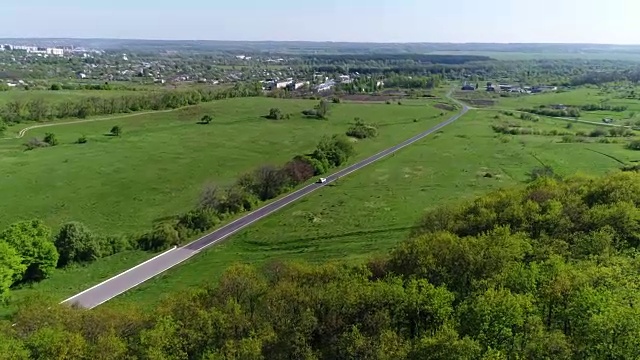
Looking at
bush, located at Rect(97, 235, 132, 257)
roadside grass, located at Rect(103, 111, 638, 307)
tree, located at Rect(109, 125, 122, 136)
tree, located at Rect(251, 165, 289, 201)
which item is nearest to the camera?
roadside grass, located at Rect(103, 111, 638, 307)

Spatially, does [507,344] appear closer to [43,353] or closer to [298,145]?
[43,353]

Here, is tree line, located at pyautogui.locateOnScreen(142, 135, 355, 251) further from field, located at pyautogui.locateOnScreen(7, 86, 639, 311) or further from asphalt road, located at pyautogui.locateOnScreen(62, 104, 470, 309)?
field, located at pyautogui.locateOnScreen(7, 86, 639, 311)

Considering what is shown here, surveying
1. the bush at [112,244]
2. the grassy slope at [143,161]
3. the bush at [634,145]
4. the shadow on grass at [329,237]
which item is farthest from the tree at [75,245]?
the bush at [634,145]

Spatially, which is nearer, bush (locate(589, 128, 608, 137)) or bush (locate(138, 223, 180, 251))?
bush (locate(138, 223, 180, 251))

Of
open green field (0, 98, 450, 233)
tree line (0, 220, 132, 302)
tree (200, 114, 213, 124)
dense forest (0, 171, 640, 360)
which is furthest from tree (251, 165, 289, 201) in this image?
tree (200, 114, 213, 124)

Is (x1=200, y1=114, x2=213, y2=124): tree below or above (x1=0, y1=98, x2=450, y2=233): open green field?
above

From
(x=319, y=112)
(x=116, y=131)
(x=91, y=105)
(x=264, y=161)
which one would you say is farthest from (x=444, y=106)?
(x=91, y=105)

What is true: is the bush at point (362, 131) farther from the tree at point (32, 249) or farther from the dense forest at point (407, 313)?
the dense forest at point (407, 313)

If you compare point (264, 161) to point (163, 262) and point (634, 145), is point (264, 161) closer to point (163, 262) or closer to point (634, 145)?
point (163, 262)
